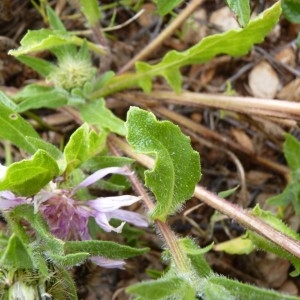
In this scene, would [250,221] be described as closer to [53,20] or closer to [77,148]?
[77,148]

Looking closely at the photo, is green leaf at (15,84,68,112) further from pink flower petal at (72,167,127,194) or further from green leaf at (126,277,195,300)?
green leaf at (126,277,195,300)

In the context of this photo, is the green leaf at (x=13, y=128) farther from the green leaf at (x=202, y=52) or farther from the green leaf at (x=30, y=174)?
the green leaf at (x=202, y=52)

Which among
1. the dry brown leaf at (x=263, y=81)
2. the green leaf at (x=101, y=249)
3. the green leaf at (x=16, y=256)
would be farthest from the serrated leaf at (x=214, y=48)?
the green leaf at (x=16, y=256)

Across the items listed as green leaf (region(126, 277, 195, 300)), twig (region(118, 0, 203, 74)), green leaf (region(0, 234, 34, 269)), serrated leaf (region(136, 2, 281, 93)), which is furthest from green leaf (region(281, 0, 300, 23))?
green leaf (region(0, 234, 34, 269))

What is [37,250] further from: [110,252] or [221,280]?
[221,280]

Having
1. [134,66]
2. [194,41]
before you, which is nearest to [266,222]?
[134,66]

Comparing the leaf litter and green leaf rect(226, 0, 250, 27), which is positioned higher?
green leaf rect(226, 0, 250, 27)
